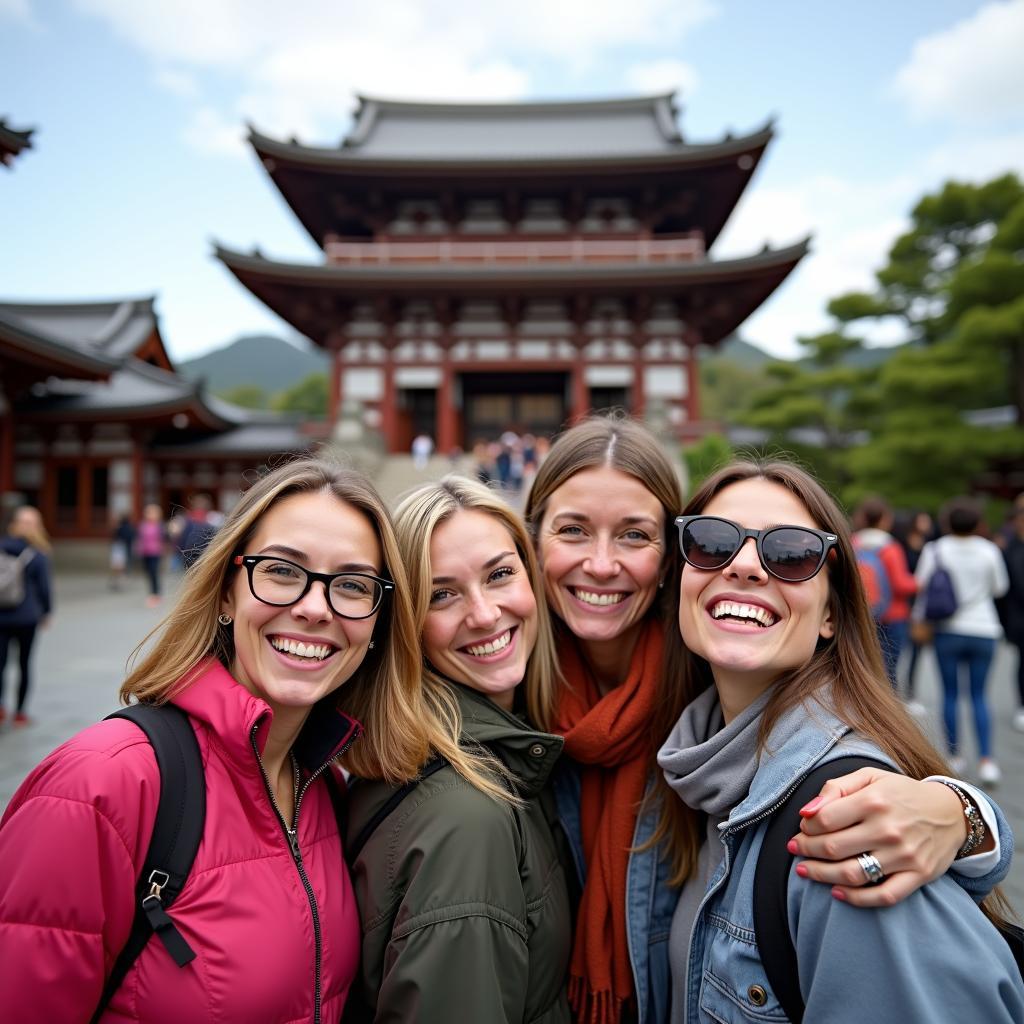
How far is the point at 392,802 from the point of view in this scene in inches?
57.2

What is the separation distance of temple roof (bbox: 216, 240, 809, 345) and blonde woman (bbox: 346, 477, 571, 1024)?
1243 cm

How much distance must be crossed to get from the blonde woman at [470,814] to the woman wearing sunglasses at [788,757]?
0.34 m

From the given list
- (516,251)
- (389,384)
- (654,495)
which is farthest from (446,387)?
(654,495)

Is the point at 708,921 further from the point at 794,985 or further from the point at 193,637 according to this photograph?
the point at 193,637

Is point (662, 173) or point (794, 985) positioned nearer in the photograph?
point (794, 985)

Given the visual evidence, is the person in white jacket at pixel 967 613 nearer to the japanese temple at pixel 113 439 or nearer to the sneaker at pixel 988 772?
the sneaker at pixel 988 772

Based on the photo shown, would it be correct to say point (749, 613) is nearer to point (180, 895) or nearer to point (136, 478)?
point (180, 895)

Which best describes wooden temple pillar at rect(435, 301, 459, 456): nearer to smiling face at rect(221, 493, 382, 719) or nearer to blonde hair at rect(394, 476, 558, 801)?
blonde hair at rect(394, 476, 558, 801)

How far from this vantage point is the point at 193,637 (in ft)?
4.74

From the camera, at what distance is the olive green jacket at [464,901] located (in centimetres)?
120

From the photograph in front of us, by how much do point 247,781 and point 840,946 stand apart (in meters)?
1.09

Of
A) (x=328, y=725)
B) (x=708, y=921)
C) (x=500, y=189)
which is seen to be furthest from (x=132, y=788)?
(x=500, y=189)

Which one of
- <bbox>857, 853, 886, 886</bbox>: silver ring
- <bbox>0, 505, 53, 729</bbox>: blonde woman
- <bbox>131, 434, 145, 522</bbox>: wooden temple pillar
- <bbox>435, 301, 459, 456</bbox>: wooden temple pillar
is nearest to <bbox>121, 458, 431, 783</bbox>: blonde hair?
<bbox>857, 853, 886, 886</bbox>: silver ring

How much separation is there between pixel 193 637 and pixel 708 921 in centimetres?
124
